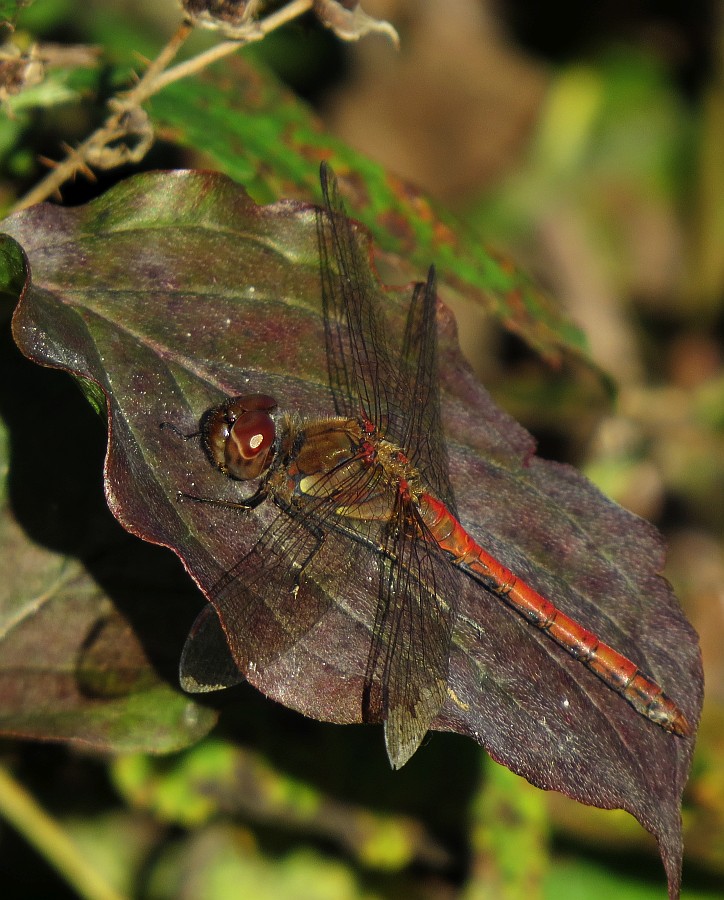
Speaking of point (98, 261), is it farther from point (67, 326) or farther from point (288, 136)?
point (288, 136)

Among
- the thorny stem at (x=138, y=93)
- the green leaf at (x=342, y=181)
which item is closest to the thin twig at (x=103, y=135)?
the thorny stem at (x=138, y=93)

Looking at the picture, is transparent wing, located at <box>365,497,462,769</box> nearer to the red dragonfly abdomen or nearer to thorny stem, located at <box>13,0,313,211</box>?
the red dragonfly abdomen

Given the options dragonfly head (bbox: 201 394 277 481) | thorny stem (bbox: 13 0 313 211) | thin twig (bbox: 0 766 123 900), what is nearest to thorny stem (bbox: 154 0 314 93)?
thorny stem (bbox: 13 0 313 211)

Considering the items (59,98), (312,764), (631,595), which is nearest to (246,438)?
(631,595)

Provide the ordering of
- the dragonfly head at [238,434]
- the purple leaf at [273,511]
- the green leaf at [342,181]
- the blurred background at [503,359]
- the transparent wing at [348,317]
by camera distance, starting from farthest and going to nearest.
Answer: the blurred background at [503,359] → the green leaf at [342,181] → the transparent wing at [348,317] → the dragonfly head at [238,434] → the purple leaf at [273,511]

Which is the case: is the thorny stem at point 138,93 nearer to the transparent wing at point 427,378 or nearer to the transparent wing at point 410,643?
the transparent wing at point 427,378
